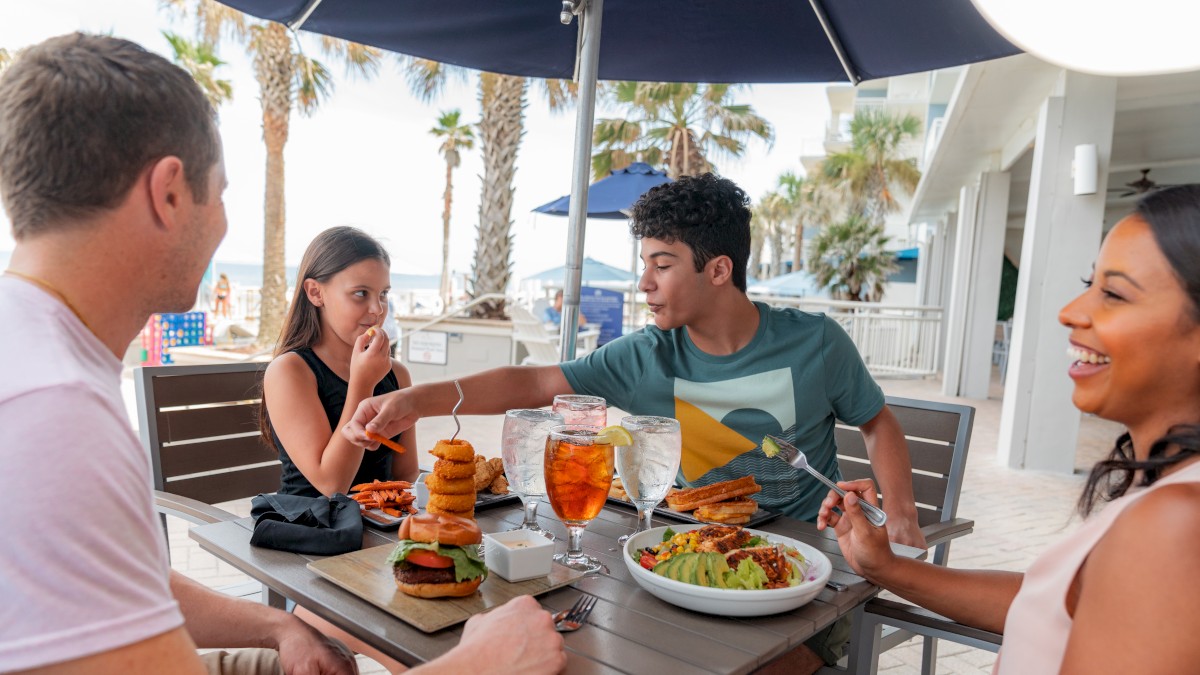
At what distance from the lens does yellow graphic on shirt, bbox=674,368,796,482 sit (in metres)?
2.14

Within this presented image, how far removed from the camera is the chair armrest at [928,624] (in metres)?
1.43

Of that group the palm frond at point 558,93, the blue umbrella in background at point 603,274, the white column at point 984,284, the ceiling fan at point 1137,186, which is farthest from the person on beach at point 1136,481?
the blue umbrella in background at point 603,274

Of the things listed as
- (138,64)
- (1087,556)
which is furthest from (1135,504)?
(138,64)

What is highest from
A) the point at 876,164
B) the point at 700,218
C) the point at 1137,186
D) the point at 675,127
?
the point at 876,164

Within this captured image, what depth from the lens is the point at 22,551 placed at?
2.19 ft

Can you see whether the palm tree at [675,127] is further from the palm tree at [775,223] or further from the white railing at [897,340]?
the palm tree at [775,223]

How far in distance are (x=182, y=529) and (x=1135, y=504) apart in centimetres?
441

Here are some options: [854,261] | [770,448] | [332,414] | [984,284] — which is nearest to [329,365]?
[332,414]

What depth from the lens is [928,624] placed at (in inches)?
57.4

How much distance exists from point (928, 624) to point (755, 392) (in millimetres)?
838

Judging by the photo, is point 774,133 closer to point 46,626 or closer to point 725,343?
point 725,343

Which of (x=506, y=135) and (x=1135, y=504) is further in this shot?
(x=506, y=135)

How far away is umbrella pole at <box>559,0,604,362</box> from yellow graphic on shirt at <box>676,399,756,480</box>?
2.44ft

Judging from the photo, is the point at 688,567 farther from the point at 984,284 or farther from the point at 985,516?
the point at 984,284
